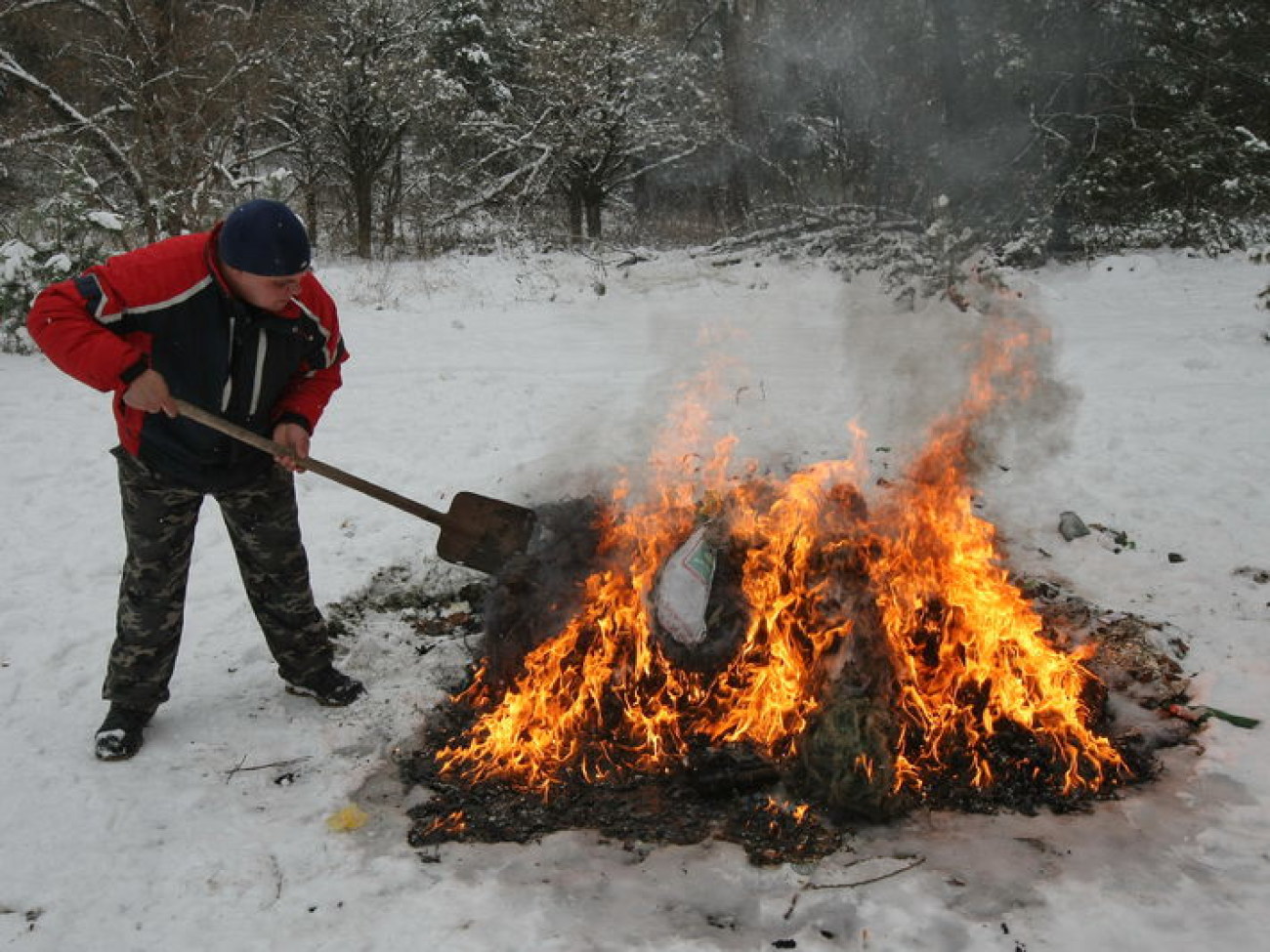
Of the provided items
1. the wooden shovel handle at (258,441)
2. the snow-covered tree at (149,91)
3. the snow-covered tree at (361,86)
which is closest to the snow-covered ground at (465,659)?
the wooden shovel handle at (258,441)

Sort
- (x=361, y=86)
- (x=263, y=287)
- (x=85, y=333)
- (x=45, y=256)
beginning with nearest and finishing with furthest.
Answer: (x=85, y=333) < (x=263, y=287) < (x=45, y=256) < (x=361, y=86)

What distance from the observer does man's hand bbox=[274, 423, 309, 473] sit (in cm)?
349

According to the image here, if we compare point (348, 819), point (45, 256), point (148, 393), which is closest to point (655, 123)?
point (45, 256)

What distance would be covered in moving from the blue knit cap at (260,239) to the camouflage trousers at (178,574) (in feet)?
3.06

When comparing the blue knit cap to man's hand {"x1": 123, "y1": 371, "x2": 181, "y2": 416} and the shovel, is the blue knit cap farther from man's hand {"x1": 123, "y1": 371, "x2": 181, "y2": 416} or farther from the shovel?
the shovel

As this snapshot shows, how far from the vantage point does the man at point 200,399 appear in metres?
3.03

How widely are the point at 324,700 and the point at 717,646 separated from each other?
5.98ft

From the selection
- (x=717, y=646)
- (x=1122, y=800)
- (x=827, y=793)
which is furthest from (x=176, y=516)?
(x=1122, y=800)

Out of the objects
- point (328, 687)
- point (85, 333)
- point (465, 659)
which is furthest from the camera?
point (465, 659)

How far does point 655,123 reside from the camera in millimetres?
18656

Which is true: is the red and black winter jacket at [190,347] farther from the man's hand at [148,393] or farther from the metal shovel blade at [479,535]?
the metal shovel blade at [479,535]

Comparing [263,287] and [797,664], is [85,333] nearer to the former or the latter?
[263,287]

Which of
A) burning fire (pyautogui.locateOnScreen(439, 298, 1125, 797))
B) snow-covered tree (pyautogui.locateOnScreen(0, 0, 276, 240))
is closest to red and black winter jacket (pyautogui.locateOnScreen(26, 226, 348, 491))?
burning fire (pyautogui.locateOnScreen(439, 298, 1125, 797))

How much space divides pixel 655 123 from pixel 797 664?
17220 mm
